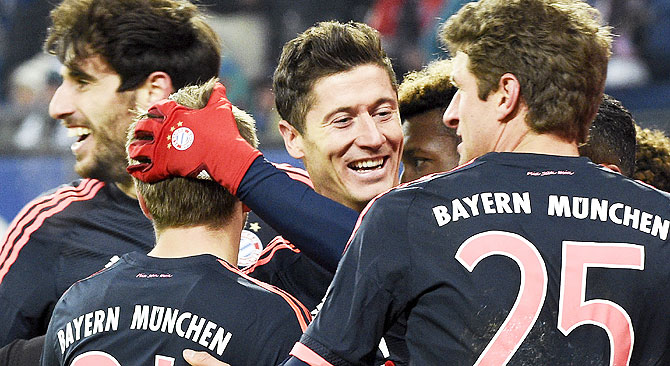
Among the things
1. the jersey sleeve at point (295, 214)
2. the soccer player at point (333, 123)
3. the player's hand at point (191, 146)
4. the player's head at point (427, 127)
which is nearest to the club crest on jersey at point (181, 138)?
the player's hand at point (191, 146)

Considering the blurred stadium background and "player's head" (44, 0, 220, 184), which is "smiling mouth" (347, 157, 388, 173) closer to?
"player's head" (44, 0, 220, 184)

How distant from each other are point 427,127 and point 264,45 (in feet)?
17.4

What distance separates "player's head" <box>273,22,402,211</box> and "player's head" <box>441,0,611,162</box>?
66cm

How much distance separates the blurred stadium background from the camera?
7.14 m

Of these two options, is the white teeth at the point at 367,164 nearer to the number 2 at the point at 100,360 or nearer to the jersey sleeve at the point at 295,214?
the jersey sleeve at the point at 295,214

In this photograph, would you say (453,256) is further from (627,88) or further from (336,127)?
(627,88)

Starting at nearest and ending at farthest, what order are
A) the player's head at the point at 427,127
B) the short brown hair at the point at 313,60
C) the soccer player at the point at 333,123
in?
the soccer player at the point at 333,123 < the short brown hair at the point at 313,60 < the player's head at the point at 427,127

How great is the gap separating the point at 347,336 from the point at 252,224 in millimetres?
1340

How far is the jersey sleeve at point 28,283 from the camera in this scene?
2971mm

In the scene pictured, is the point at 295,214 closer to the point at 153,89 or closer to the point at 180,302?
the point at 180,302

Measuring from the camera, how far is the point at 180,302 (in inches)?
78.6

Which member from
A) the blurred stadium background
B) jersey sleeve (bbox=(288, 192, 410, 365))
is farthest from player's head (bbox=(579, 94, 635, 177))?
the blurred stadium background

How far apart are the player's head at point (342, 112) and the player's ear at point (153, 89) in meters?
0.66

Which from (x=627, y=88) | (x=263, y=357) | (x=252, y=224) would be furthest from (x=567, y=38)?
(x=627, y=88)
